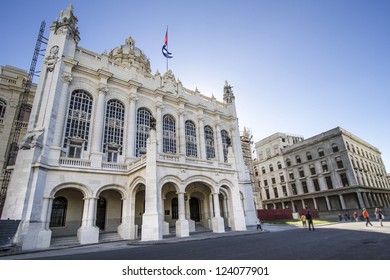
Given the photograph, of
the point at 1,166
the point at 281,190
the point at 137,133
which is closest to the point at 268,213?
the point at 281,190

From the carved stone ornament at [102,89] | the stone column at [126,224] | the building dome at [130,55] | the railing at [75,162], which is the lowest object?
the stone column at [126,224]

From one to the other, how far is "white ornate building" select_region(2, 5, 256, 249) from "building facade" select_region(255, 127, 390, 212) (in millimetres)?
26119

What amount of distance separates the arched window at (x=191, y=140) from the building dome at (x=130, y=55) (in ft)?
52.1

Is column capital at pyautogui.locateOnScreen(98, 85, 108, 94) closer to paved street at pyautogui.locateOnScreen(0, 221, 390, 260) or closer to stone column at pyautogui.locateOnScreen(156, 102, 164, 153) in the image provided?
stone column at pyautogui.locateOnScreen(156, 102, 164, 153)

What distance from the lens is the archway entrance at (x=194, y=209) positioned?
24.5 meters

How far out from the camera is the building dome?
37.9 meters

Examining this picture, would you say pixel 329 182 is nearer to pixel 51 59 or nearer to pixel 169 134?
pixel 169 134

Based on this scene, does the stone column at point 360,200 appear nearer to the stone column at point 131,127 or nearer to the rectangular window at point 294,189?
the rectangular window at point 294,189

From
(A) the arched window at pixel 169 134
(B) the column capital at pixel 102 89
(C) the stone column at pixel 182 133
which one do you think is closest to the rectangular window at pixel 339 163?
(C) the stone column at pixel 182 133

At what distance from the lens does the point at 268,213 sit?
3962cm

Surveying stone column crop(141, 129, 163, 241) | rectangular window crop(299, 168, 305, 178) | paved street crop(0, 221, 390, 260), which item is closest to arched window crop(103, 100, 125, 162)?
stone column crop(141, 129, 163, 241)

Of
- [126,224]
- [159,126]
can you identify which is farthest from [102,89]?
[126,224]

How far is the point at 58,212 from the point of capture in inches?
712

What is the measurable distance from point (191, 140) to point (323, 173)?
34122mm
